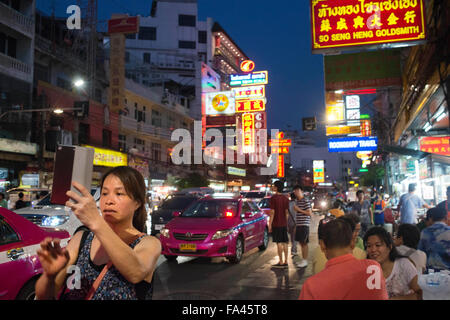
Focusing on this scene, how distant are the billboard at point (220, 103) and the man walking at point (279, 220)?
101 ft

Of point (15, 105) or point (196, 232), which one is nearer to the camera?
point (196, 232)

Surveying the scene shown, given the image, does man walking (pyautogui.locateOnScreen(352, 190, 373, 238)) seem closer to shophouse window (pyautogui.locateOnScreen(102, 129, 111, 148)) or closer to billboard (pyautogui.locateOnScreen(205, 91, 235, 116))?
shophouse window (pyautogui.locateOnScreen(102, 129, 111, 148))

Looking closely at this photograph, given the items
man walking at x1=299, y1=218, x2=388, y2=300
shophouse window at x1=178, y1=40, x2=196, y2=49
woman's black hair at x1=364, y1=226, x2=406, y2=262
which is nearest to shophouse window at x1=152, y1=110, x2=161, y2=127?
shophouse window at x1=178, y1=40, x2=196, y2=49

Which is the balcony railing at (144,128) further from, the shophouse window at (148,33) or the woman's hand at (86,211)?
the woman's hand at (86,211)

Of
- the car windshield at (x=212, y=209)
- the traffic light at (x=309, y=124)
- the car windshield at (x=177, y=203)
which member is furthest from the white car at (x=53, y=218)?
the traffic light at (x=309, y=124)

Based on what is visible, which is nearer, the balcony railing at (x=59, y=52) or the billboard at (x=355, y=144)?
the billboard at (x=355, y=144)

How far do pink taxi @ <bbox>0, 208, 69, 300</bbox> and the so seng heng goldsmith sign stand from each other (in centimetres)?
810

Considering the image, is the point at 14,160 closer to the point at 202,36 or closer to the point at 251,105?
the point at 251,105

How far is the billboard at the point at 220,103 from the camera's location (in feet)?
132

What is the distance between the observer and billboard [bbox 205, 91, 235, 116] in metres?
40.3
